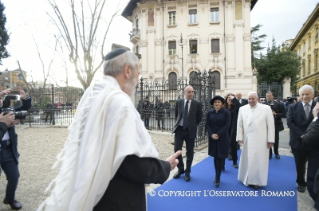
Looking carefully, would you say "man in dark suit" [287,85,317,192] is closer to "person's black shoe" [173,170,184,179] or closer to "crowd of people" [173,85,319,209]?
"crowd of people" [173,85,319,209]

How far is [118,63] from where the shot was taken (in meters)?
1.62

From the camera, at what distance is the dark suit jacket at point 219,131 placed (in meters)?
4.80

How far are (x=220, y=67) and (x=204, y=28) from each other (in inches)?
191

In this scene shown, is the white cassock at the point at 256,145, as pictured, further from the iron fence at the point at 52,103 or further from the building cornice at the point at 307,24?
the building cornice at the point at 307,24

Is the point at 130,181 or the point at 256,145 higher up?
the point at 130,181

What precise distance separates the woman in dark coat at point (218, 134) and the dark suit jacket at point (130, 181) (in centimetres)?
352

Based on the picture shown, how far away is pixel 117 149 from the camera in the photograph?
52.8 inches

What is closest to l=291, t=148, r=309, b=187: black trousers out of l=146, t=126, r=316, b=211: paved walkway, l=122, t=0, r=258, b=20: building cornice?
l=146, t=126, r=316, b=211: paved walkway

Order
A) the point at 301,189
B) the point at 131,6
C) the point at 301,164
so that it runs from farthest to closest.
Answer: the point at 131,6, the point at 301,164, the point at 301,189

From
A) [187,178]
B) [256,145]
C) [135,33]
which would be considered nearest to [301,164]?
[256,145]

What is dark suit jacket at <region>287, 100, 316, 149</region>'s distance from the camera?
4.49m

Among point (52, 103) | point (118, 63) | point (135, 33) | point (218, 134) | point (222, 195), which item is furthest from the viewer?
point (135, 33)

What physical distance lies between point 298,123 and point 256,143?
0.99 metres

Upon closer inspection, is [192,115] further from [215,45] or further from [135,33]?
[135,33]
